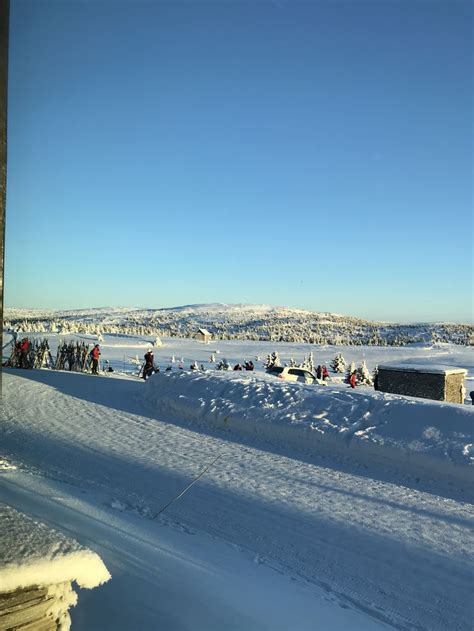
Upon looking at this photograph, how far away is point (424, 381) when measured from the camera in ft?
60.8

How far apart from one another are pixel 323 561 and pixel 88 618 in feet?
A: 8.49

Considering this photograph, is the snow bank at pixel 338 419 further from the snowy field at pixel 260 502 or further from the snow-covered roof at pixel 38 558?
the snow-covered roof at pixel 38 558

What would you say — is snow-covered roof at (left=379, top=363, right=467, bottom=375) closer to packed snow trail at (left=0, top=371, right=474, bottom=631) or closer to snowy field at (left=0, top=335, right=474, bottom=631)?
snowy field at (left=0, top=335, right=474, bottom=631)

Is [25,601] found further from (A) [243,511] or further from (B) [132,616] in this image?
(A) [243,511]

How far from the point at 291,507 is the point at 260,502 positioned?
436 millimetres

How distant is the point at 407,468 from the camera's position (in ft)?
29.6

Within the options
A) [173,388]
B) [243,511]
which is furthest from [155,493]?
[173,388]

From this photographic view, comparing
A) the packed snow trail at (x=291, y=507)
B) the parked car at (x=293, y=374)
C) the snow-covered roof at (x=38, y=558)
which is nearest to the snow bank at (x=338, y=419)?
the packed snow trail at (x=291, y=507)

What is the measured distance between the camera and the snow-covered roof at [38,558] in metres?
2.63

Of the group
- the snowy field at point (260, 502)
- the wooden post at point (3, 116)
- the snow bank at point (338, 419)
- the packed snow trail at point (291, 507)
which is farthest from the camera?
the snow bank at point (338, 419)

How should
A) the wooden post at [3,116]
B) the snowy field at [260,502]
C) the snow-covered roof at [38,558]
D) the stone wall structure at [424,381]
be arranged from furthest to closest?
1. the stone wall structure at [424,381]
2. the snowy field at [260,502]
3. the snow-covered roof at [38,558]
4. the wooden post at [3,116]

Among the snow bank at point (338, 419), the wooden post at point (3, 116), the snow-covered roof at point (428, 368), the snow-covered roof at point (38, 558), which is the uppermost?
the wooden post at point (3, 116)

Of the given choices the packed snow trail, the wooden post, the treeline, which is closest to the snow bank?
the packed snow trail

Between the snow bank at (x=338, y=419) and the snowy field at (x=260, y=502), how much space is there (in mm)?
37
